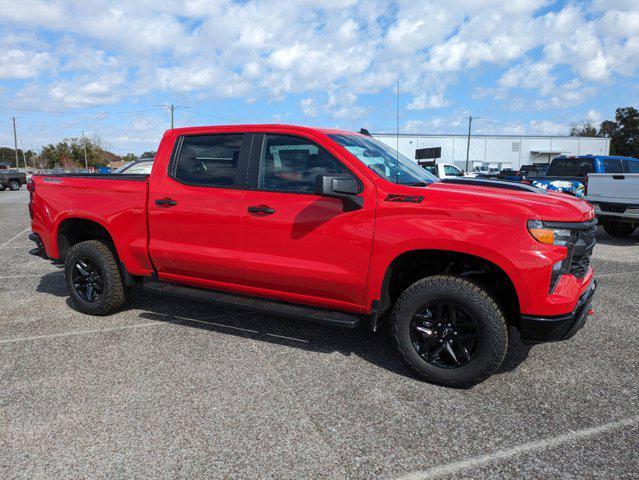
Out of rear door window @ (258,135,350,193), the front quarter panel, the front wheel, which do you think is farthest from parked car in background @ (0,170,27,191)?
the front wheel

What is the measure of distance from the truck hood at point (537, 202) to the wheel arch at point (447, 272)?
0.40 m

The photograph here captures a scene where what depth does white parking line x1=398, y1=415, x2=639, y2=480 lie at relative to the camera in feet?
8.41

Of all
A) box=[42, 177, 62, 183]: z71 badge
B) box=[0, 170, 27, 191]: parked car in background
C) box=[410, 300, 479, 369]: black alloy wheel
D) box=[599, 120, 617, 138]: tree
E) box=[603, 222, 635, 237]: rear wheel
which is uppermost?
box=[599, 120, 617, 138]: tree

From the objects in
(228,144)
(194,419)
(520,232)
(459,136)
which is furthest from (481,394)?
(459,136)

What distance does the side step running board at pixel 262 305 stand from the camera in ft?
12.1

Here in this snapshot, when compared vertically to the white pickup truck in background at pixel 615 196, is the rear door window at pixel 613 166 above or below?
above

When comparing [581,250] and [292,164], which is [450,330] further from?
[292,164]

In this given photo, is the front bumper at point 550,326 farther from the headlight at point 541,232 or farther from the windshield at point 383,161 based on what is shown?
the windshield at point 383,161

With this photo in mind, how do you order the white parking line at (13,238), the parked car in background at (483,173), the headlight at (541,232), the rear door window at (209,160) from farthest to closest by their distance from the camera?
the parked car in background at (483,173)
the white parking line at (13,238)
the rear door window at (209,160)
the headlight at (541,232)

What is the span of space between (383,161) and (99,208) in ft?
9.14

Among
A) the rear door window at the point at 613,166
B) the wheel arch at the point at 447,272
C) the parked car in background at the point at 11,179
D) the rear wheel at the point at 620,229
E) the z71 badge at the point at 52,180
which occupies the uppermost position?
the rear door window at the point at 613,166

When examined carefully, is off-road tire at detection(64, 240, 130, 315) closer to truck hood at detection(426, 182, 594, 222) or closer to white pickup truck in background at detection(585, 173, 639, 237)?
truck hood at detection(426, 182, 594, 222)

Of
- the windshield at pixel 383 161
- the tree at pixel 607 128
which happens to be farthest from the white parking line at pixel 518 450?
the tree at pixel 607 128

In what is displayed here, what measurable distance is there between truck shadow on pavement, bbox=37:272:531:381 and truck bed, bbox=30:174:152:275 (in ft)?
2.35
